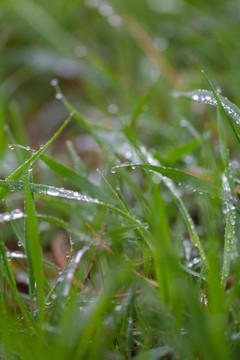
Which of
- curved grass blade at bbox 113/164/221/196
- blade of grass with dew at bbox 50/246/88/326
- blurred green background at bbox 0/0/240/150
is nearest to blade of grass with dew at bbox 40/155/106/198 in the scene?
curved grass blade at bbox 113/164/221/196

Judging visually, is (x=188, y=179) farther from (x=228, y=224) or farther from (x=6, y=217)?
(x=6, y=217)

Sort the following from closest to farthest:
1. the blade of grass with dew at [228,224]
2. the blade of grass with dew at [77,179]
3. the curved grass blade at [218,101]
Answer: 1. the blade of grass with dew at [228,224]
2. the curved grass blade at [218,101]
3. the blade of grass with dew at [77,179]

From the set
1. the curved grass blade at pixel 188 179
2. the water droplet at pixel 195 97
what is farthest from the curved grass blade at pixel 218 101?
the curved grass blade at pixel 188 179

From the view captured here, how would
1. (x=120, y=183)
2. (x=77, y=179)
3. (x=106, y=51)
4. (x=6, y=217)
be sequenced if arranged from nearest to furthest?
1. (x=6, y=217)
2. (x=77, y=179)
3. (x=120, y=183)
4. (x=106, y=51)

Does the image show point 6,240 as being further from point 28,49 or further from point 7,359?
point 28,49

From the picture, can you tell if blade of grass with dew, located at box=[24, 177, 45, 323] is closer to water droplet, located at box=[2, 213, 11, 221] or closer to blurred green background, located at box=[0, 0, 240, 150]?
water droplet, located at box=[2, 213, 11, 221]

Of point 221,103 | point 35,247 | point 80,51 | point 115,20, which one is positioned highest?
point 115,20

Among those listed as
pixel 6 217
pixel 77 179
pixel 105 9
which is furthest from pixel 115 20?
pixel 6 217

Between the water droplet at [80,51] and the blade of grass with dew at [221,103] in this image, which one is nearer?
the blade of grass with dew at [221,103]

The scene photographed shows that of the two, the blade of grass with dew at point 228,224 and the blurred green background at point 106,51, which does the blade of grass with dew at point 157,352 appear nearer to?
the blade of grass with dew at point 228,224
